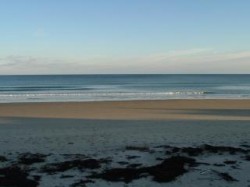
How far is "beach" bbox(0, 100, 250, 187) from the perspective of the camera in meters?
6.88

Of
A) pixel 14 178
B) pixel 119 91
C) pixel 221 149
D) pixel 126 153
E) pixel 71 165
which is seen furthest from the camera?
pixel 119 91

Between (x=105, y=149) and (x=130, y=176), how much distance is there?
2457 mm

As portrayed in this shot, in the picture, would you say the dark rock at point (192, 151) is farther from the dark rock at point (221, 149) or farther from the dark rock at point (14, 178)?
the dark rock at point (14, 178)

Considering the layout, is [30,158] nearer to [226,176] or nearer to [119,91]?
[226,176]

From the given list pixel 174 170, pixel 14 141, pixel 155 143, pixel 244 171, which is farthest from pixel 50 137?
pixel 244 171

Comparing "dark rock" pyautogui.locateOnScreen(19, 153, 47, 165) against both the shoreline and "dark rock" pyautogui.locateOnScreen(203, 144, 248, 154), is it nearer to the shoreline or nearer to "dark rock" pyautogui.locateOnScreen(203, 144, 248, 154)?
"dark rock" pyautogui.locateOnScreen(203, 144, 248, 154)

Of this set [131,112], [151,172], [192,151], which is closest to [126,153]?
[192,151]

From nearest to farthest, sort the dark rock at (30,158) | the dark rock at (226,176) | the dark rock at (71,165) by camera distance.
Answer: the dark rock at (226,176) < the dark rock at (71,165) < the dark rock at (30,158)

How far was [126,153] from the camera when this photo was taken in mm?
8867

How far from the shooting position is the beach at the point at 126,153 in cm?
688

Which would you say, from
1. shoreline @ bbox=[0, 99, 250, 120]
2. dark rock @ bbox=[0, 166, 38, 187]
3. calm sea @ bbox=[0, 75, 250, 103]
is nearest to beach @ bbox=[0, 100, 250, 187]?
dark rock @ bbox=[0, 166, 38, 187]

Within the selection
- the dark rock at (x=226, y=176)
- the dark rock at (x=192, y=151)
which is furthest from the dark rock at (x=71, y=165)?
the dark rock at (x=226, y=176)

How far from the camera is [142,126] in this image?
44.5ft

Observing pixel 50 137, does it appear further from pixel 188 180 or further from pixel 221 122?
pixel 221 122
